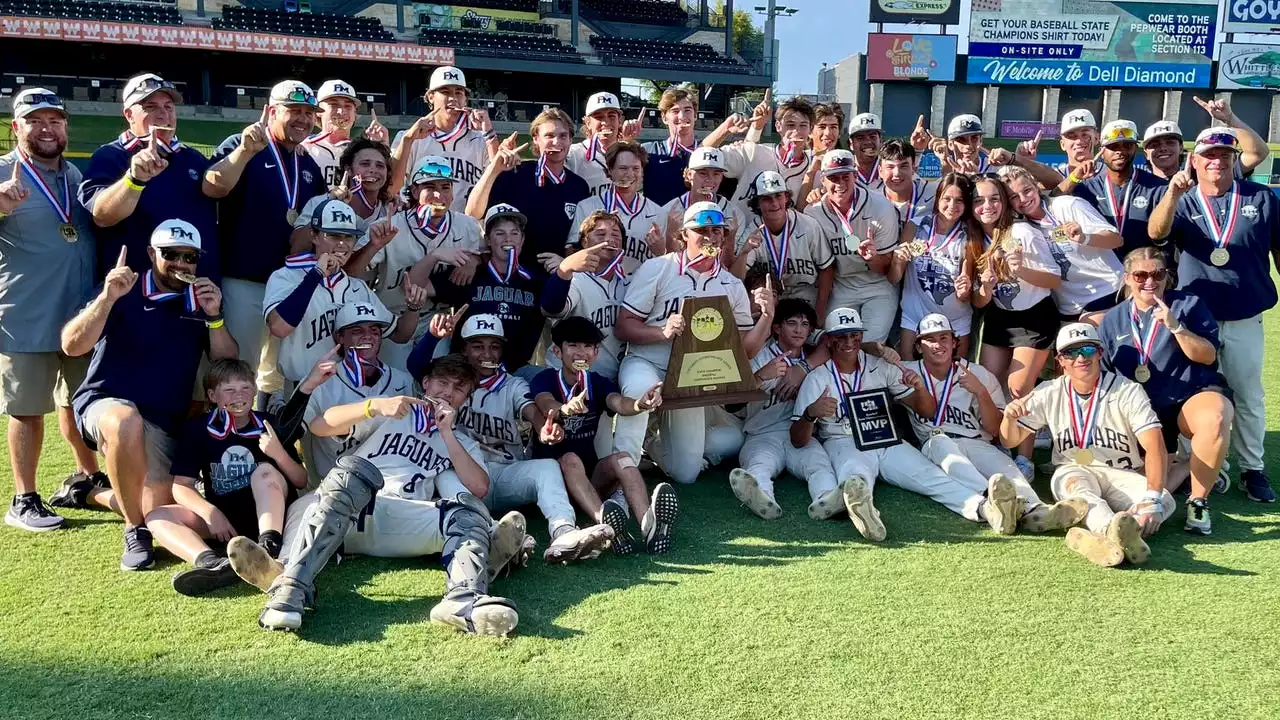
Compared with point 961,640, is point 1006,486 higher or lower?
higher

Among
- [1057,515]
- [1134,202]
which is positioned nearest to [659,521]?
[1057,515]

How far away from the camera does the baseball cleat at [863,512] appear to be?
16.6 feet

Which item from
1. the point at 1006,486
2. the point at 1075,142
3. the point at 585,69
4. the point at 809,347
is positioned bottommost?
the point at 1006,486

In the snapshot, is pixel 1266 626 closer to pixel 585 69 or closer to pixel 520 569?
pixel 520 569

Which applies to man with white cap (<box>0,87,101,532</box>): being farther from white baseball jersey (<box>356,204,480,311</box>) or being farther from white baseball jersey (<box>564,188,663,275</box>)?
white baseball jersey (<box>564,188,663,275</box>)

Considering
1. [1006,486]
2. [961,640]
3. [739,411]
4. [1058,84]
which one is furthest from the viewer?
[1058,84]

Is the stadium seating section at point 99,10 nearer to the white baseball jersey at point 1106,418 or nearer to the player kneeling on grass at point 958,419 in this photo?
the player kneeling on grass at point 958,419

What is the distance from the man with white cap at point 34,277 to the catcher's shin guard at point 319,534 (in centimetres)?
188

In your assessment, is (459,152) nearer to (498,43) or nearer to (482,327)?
(482,327)

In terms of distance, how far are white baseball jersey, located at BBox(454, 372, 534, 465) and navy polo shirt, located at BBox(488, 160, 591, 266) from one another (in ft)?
4.31

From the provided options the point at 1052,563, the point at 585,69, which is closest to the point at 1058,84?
the point at 585,69

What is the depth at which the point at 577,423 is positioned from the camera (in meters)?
5.48

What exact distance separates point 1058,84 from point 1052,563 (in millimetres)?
46162

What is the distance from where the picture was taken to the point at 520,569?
463 cm
